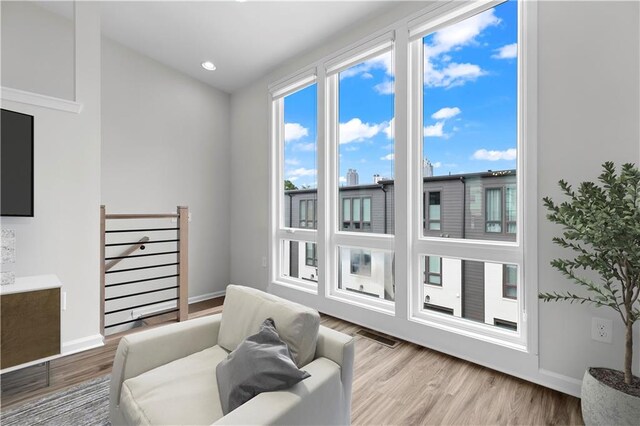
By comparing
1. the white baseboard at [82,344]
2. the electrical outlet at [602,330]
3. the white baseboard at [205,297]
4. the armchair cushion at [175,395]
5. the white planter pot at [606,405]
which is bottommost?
the white baseboard at [205,297]

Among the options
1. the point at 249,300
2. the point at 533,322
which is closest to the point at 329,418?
the point at 249,300

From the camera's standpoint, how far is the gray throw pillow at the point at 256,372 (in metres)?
1.15

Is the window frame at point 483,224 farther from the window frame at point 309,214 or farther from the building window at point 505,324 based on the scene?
the window frame at point 309,214

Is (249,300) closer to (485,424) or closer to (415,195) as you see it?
(485,424)

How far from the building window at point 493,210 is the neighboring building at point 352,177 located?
4.15 ft

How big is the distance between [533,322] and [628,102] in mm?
1434

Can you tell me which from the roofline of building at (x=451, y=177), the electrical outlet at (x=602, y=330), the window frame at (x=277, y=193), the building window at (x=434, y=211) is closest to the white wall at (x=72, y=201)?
the window frame at (x=277, y=193)

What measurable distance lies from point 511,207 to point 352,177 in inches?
59.1

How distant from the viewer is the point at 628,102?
1717mm

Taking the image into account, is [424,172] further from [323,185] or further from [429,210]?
[323,185]

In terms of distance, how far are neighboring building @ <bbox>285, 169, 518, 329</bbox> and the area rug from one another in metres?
2.23

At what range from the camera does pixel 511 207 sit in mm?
2213

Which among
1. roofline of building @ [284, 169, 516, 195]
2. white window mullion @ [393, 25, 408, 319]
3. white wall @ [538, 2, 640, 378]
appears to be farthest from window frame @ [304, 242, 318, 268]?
white wall @ [538, 2, 640, 378]

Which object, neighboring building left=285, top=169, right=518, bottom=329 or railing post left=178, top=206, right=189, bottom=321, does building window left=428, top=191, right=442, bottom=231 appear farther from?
railing post left=178, top=206, right=189, bottom=321
